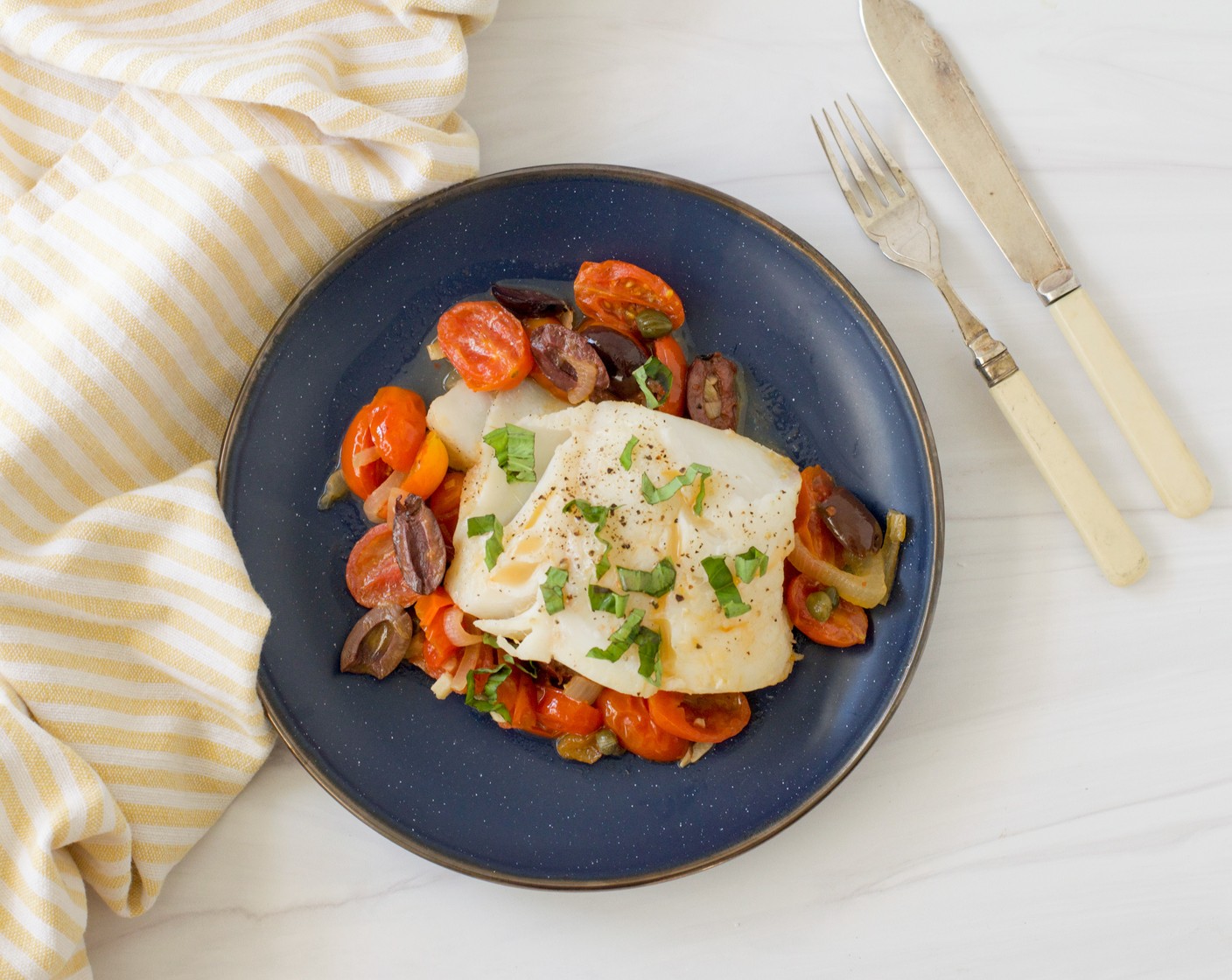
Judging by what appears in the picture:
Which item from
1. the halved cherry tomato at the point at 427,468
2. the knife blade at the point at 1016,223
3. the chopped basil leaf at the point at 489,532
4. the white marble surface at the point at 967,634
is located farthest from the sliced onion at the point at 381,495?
the knife blade at the point at 1016,223

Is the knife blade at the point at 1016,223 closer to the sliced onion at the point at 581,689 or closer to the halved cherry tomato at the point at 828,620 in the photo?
the halved cherry tomato at the point at 828,620

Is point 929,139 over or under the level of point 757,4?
under

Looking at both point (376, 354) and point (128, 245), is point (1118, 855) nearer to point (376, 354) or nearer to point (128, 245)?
point (376, 354)

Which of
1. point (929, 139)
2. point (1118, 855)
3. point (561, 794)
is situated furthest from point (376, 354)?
point (1118, 855)

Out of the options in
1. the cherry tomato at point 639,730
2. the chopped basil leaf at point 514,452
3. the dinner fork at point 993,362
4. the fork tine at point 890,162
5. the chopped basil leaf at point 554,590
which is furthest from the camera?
the fork tine at point 890,162

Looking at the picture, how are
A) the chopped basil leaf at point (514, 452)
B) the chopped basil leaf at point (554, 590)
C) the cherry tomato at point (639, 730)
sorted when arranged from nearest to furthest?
1. the chopped basil leaf at point (554, 590)
2. the chopped basil leaf at point (514, 452)
3. the cherry tomato at point (639, 730)

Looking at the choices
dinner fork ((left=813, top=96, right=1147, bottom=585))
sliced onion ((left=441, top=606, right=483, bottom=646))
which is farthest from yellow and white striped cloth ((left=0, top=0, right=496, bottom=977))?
dinner fork ((left=813, top=96, right=1147, bottom=585))

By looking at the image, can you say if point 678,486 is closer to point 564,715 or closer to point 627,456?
point 627,456
